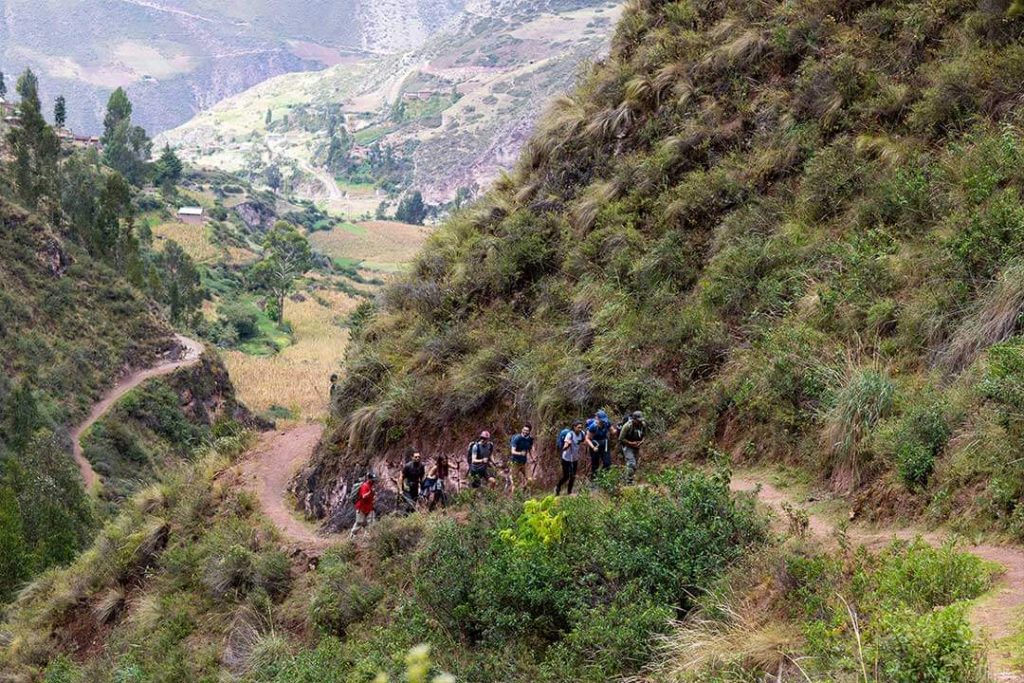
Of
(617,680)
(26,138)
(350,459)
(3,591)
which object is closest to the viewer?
(617,680)

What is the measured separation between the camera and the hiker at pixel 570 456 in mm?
11281

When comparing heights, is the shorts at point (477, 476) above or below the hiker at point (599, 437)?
below

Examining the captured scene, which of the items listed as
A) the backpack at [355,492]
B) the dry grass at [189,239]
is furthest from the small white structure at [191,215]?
the backpack at [355,492]

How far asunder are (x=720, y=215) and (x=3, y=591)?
19.7 meters

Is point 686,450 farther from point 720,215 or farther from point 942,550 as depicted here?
point 942,550

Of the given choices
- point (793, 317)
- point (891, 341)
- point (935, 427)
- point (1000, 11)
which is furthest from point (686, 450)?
point (1000, 11)

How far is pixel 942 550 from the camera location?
6023 mm

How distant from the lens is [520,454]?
39.7ft

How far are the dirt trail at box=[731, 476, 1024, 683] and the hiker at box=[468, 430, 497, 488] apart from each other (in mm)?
4709

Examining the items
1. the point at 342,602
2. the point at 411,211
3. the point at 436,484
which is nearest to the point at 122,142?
the point at 411,211

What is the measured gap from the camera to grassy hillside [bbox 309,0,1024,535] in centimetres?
850

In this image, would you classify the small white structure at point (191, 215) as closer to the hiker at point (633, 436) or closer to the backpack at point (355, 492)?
the backpack at point (355, 492)

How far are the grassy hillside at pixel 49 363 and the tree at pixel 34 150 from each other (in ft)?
13.2

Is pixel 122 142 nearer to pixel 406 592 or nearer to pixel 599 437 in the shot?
pixel 599 437
